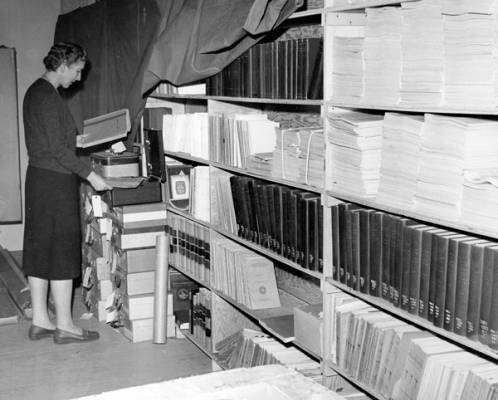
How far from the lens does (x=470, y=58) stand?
2.34 m

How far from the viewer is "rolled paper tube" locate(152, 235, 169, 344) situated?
15.6ft

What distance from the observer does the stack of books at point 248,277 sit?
393cm

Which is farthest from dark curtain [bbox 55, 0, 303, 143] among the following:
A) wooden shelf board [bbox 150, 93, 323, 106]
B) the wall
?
the wall

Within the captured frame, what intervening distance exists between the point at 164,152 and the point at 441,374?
271 cm

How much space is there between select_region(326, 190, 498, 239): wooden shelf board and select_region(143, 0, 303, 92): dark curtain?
883mm

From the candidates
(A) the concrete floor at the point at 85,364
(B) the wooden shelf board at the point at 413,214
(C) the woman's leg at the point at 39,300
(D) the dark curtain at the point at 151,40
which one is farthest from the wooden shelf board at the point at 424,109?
(C) the woman's leg at the point at 39,300

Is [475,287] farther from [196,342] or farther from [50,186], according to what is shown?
[50,186]

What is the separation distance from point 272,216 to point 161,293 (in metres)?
1.43

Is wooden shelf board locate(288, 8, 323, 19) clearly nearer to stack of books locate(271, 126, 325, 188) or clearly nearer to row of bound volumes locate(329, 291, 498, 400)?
stack of books locate(271, 126, 325, 188)

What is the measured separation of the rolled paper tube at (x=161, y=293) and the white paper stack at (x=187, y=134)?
23.2 inches

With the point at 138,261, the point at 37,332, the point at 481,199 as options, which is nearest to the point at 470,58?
the point at 481,199

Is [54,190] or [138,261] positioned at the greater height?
[54,190]

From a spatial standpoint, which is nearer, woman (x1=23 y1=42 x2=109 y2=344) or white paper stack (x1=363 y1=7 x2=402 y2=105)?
white paper stack (x1=363 y1=7 x2=402 y2=105)

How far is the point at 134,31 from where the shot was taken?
16.4ft
